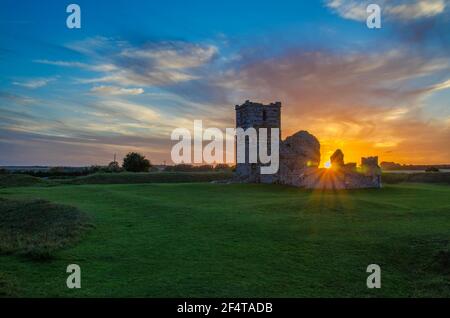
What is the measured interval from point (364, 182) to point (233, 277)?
914 inches

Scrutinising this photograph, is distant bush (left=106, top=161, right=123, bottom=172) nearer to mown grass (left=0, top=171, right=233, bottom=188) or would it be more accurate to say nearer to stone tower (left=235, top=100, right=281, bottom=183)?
mown grass (left=0, top=171, right=233, bottom=188)

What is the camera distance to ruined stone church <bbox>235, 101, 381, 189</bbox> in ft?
94.7

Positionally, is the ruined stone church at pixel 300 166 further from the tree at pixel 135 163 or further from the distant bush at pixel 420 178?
the tree at pixel 135 163

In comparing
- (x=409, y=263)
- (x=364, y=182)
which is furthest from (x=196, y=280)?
(x=364, y=182)

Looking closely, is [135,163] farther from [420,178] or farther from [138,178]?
[420,178]

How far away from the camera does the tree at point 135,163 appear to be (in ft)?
181

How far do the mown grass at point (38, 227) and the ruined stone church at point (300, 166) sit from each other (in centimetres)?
1802

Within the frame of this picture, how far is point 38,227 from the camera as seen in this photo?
49.6 ft

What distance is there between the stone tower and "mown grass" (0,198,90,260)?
21.3m

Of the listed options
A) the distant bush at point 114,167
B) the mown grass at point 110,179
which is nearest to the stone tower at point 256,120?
the mown grass at point 110,179

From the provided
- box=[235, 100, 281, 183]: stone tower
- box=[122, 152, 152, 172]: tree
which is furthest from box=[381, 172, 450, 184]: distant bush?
box=[122, 152, 152, 172]: tree
